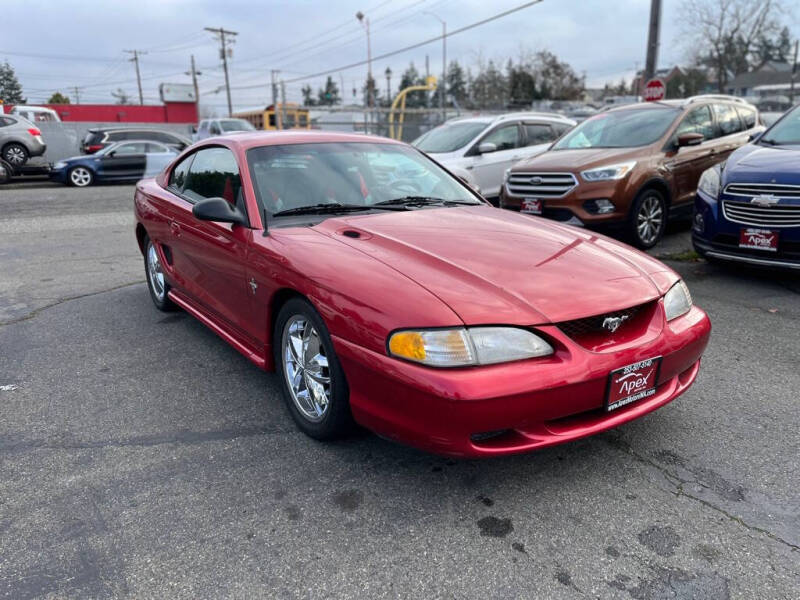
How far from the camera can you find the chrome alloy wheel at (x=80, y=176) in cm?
1585

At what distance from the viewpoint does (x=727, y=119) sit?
8.10 m

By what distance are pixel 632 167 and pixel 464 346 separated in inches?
210

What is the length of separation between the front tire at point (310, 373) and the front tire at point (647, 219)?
4980 millimetres

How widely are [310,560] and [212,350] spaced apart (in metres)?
2.32

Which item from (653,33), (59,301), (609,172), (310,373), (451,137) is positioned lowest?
(59,301)

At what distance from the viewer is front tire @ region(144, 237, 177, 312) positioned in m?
4.81

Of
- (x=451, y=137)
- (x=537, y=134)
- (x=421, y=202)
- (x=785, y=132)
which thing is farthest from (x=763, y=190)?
(x=451, y=137)

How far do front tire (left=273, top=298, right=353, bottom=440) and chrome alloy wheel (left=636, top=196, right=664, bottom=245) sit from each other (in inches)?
200

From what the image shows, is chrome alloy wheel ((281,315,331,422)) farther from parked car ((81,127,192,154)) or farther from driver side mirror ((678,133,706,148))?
parked car ((81,127,192,154))

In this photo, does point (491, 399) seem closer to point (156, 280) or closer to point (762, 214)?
point (156, 280)

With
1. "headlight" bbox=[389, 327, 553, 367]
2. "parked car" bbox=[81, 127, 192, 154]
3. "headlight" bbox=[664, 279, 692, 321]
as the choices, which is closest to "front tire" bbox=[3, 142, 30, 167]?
"parked car" bbox=[81, 127, 192, 154]

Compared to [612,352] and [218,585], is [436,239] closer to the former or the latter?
[612,352]

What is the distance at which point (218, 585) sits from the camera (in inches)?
78.9

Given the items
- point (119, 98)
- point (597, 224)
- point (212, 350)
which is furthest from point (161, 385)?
point (119, 98)
